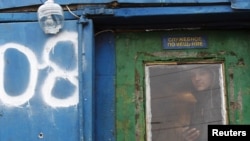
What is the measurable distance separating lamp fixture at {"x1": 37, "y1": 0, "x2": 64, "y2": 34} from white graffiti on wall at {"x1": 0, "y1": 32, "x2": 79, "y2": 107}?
0.08m

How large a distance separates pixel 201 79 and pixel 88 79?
109 cm

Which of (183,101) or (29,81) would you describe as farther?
(183,101)

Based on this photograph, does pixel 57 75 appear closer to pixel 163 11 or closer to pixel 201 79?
pixel 163 11

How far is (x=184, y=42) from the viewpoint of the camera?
4.54 meters

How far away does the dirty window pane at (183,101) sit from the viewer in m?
4.39

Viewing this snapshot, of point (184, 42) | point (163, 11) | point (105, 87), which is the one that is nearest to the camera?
point (163, 11)

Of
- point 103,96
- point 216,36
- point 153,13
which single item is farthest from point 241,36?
point 103,96

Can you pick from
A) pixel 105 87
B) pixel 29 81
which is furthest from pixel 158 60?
pixel 29 81

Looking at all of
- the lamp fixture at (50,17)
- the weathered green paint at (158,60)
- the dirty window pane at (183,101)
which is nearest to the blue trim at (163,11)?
the lamp fixture at (50,17)

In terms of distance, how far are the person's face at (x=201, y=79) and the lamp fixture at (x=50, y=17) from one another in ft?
4.35

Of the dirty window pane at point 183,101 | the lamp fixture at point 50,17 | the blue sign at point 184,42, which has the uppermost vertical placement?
the lamp fixture at point 50,17

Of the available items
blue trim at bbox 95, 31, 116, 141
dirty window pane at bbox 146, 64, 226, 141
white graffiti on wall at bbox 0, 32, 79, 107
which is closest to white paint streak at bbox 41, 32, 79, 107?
white graffiti on wall at bbox 0, 32, 79, 107

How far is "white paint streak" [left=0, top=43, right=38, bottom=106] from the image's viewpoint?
13.4ft

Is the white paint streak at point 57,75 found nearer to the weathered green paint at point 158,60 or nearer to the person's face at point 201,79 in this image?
the weathered green paint at point 158,60
